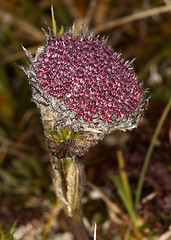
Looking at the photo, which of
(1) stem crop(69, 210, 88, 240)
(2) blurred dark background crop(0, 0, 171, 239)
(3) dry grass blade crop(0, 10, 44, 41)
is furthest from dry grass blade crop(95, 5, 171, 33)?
(1) stem crop(69, 210, 88, 240)

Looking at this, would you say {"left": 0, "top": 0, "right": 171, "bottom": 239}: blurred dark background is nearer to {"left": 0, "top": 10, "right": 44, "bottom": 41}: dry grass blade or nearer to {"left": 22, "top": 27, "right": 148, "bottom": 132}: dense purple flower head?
{"left": 0, "top": 10, "right": 44, "bottom": 41}: dry grass blade

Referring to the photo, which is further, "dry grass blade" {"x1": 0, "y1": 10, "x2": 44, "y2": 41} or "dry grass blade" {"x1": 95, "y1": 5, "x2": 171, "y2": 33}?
"dry grass blade" {"x1": 0, "y1": 10, "x2": 44, "y2": 41}

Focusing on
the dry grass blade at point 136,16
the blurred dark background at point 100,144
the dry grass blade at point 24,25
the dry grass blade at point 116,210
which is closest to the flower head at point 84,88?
the blurred dark background at point 100,144

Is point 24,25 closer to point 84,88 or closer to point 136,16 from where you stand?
point 136,16

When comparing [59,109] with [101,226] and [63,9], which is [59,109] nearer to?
[101,226]

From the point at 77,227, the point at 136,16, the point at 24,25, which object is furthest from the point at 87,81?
the point at 24,25

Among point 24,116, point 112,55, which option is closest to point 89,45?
point 112,55
